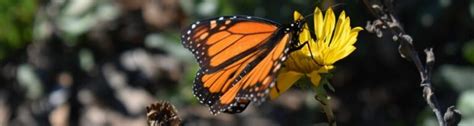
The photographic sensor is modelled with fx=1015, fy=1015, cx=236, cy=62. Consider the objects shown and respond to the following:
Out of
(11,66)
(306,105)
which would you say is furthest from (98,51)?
(306,105)

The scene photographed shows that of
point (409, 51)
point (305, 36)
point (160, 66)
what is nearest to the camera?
point (409, 51)

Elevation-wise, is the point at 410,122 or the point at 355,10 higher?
the point at 355,10

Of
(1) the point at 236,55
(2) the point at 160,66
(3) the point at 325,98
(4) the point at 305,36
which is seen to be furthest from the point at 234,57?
(2) the point at 160,66

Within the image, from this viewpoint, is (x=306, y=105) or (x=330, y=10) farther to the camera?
(x=306, y=105)

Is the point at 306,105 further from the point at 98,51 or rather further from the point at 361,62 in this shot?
the point at 98,51

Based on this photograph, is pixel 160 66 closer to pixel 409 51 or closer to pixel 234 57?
pixel 234 57

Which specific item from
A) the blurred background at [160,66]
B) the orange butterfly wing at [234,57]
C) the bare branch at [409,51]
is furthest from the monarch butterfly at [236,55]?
the blurred background at [160,66]

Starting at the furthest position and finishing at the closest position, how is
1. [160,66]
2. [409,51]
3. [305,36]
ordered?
[160,66], [305,36], [409,51]
